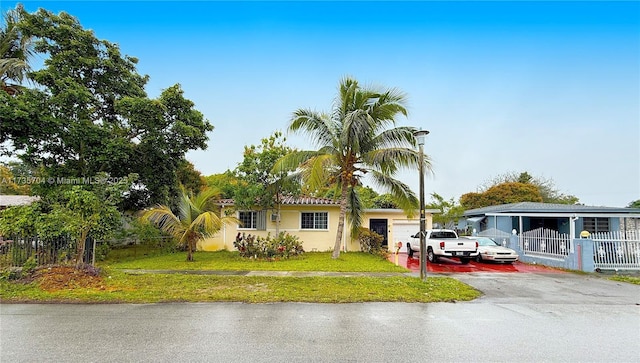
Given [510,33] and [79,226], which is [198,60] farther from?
[510,33]

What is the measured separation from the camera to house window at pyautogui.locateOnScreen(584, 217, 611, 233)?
18438 mm

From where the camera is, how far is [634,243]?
40.7ft

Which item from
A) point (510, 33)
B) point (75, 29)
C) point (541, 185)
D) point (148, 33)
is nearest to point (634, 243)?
point (510, 33)

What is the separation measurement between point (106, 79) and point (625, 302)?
63.0 ft

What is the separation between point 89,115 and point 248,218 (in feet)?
29.1

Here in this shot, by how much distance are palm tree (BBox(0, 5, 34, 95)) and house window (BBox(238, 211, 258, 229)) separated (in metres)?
11.0

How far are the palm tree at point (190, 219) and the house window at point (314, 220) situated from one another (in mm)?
5078

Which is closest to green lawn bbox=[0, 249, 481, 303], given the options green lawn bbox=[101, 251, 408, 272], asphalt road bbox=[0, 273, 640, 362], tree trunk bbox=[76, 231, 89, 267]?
asphalt road bbox=[0, 273, 640, 362]

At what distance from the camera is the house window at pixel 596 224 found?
60.5 ft

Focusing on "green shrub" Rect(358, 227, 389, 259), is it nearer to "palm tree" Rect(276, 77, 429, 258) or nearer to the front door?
the front door

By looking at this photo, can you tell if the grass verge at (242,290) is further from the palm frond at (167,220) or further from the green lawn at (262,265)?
the palm frond at (167,220)

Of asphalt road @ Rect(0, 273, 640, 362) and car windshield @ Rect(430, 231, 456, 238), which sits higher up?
car windshield @ Rect(430, 231, 456, 238)

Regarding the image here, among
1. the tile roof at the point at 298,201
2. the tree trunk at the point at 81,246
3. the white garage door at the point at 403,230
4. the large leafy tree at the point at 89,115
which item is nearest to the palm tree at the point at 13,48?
the large leafy tree at the point at 89,115

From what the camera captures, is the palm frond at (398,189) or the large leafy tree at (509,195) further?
the large leafy tree at (509,195)
